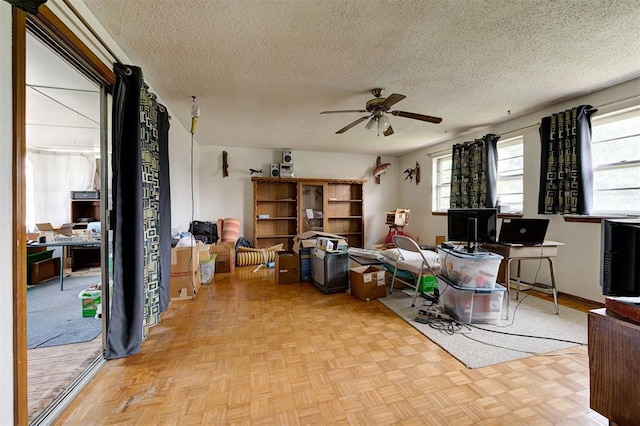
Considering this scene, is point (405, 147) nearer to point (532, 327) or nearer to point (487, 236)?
point (487, 236)

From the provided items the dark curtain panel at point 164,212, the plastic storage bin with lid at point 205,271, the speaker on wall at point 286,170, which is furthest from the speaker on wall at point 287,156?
the dark curtain panel at point 164,212

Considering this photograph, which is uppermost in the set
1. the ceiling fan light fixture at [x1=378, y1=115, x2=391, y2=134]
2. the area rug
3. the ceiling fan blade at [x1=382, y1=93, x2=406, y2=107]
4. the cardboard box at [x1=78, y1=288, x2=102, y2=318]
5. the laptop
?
the ceiling fan blade at [x1=382, y1=93, x2=406, y2=107]

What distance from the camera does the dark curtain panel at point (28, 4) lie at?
41.3 inches

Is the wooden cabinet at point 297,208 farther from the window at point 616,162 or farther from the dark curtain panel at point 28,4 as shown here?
the dark curtain panel at point 28,4

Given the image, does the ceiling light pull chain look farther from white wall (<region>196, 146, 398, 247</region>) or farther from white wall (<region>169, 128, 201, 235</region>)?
white wall (<region>196, 146, 398, 247</region>)

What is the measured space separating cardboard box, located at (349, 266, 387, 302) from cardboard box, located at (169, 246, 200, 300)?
74.9 inches

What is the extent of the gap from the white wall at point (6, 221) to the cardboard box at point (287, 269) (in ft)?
8.90

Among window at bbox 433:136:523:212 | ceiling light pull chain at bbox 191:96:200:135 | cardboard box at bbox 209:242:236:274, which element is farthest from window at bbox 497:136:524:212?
cardboard box at bbox 209:242:236:274

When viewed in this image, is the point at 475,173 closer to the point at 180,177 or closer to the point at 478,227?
the point at 478,227

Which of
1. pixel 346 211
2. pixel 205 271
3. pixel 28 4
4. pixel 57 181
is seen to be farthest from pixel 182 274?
pixel 346 211

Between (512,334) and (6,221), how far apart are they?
328 cm

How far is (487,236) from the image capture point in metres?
2.58

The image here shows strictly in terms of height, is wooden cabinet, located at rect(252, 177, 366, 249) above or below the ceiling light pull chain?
below

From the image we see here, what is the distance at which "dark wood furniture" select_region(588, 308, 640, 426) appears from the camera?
1.04 m
